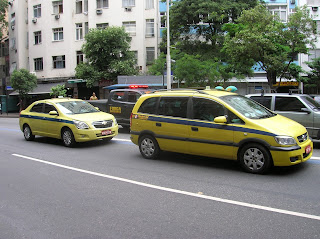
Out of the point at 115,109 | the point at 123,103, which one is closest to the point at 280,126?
the point at 123,103

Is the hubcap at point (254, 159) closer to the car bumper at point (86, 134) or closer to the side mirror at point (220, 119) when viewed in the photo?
the side mirror at point (220, 119)

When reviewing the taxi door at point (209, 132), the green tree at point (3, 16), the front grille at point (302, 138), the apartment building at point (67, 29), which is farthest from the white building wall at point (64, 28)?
the front grille at point (302, 138)

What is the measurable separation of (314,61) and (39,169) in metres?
26.5

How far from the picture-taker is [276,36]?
17750 mm

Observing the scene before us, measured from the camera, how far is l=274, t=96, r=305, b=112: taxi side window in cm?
945

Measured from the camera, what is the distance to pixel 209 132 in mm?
6809

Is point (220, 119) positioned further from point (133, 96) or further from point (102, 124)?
point (133, 96)

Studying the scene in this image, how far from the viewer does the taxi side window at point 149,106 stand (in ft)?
26.0

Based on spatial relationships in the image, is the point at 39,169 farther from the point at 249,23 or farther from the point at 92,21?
the point at 92,21

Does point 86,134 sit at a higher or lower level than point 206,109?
lower

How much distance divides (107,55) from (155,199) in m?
25.6

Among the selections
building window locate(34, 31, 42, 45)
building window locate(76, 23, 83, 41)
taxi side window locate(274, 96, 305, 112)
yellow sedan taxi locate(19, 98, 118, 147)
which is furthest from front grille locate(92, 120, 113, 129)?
building window locate(34, 31, 42, 45)

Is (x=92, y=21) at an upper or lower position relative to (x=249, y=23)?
upper

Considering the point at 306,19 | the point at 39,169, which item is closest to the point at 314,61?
the point at 306,19
